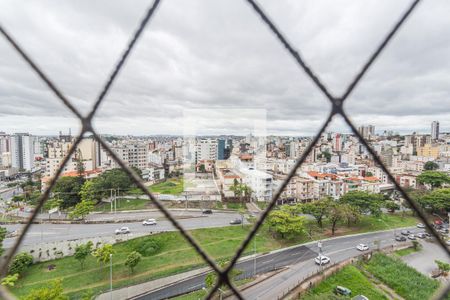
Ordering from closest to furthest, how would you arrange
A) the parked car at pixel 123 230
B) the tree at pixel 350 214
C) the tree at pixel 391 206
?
the parked car at pixel 123 230, the tree at pixel 350 214, the tree at pixel 391 206

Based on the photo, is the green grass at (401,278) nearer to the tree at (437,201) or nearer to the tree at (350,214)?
the tree at (350,214)

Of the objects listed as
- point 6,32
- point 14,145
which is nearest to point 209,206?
point 6,32

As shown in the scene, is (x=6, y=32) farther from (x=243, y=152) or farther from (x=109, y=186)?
(x=243, y=152)

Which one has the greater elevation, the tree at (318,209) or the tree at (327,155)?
the tree at (327,155)

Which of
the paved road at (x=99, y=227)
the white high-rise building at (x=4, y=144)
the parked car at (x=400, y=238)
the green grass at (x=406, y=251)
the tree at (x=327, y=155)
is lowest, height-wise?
the green grass at (x=406, y=251)

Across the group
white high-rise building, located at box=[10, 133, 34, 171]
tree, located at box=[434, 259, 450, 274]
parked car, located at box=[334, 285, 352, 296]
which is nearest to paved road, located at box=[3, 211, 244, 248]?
parked car, located at box=[334, 285, 352, 296]

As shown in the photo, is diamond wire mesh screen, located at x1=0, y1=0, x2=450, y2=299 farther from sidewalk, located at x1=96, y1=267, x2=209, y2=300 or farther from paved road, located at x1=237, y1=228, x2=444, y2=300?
sidewalk, located at x1=96, y1=267, x2=209, y2=300

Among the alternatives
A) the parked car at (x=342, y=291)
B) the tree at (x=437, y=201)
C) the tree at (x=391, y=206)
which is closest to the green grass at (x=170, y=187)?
the parked car at (x=342, y=291)

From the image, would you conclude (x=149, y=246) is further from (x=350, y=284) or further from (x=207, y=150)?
(x=207, y=150)

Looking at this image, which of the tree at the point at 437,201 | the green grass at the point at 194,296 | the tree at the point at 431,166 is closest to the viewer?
the green grass at the point at 194,296
